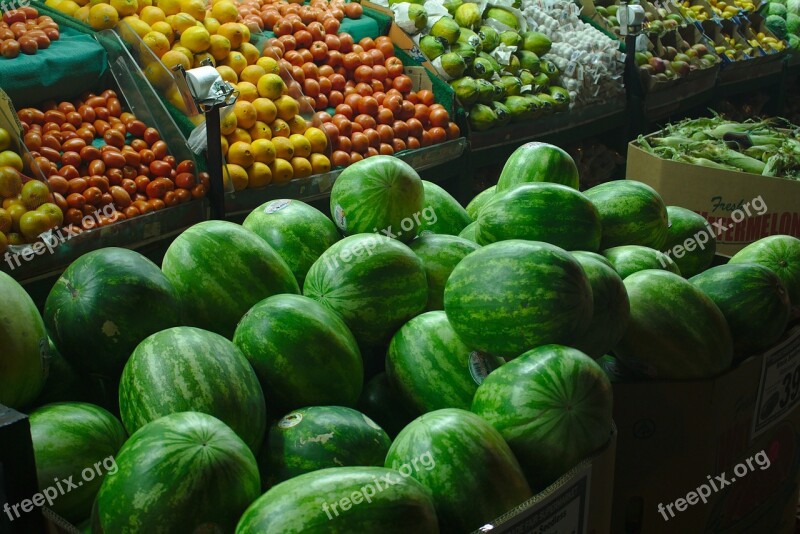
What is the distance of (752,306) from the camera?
1706 mm

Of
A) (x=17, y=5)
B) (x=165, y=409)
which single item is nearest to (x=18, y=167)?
(x=17, y=5)

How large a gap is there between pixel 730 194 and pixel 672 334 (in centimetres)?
205

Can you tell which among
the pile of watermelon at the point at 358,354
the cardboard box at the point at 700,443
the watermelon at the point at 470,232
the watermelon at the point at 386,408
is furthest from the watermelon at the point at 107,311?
the cardboard box at the point at 700,443

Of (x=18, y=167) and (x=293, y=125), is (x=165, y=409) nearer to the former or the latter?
(x=18, y=167)

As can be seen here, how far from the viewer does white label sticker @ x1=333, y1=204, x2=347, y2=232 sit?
183 centimetres

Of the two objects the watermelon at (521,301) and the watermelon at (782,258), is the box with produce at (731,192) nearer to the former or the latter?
the watermelon at (782,258)

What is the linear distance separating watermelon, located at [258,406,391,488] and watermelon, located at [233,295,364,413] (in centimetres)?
6

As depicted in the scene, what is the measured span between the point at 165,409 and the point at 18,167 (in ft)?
7.60

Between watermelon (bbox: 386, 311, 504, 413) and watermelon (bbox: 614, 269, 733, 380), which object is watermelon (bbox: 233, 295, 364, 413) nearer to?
watermelon (bbox: 386, 311, 504, 413)

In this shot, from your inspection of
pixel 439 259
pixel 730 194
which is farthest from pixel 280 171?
pixel 439 259

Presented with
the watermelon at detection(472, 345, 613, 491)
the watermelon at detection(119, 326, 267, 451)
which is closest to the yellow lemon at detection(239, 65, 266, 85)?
the watermelon at detection(119, 326, 267, 451)

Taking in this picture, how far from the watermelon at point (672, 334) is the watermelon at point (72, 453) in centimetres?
100

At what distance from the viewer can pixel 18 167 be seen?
10.3 ft

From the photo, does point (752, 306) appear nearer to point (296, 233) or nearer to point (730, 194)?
point (296, 233)
